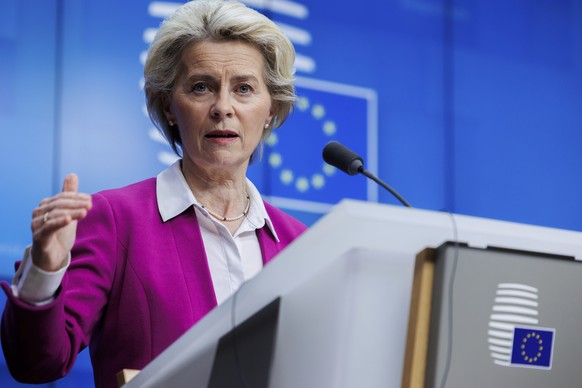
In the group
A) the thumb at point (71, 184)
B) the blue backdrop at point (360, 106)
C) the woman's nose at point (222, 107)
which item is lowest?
the thumb at point (71, 184)

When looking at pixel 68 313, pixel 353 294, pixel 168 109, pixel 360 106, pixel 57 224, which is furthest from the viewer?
pixel 360 106

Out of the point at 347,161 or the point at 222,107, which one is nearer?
the point at 347,161

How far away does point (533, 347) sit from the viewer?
38.2 inches

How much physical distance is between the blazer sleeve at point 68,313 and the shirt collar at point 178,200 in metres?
0.11

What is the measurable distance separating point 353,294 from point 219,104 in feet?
2.72

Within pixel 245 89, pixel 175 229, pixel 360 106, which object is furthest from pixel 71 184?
pixel 360 106

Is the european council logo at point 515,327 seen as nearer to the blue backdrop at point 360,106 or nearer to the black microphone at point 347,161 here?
the black microphone at point 347,161

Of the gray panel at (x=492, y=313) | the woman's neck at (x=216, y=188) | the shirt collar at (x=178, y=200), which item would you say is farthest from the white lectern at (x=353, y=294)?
the woman's neck at (x=216, y=188)

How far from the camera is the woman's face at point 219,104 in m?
1.69

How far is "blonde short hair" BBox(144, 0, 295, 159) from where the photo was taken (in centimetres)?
175

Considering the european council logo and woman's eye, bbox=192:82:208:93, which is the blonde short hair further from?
the european council logo

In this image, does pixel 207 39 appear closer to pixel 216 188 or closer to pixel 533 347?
pixel 216 188

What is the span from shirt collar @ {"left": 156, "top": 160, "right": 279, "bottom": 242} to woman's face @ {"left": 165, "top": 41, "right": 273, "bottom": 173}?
51 millimetres

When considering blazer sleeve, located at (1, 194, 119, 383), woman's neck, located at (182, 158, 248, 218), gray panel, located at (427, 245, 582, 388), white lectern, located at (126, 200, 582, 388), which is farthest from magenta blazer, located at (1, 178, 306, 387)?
gray panel, located at (427, 245, 582, 388)
